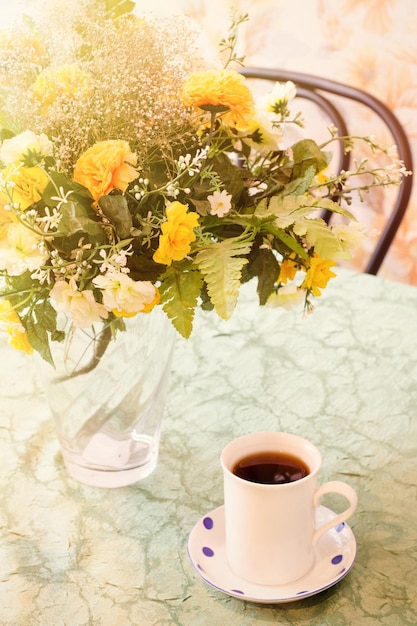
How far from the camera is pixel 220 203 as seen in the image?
0.78m

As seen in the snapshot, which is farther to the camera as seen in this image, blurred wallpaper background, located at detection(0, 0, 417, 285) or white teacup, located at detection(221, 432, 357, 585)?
blurred wallpaper background, located at detection(0, 0, 417, 285)

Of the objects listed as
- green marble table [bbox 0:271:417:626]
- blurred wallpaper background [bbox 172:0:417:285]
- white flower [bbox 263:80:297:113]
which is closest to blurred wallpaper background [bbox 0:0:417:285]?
blurred wallpaper background [bbox 172:0:417:285]

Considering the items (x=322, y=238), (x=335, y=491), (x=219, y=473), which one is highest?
(x=322, y=238)

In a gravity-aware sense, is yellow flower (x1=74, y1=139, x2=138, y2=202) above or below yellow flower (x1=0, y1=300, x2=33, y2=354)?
above

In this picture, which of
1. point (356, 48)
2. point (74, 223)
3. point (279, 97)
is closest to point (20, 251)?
point (74, 223)

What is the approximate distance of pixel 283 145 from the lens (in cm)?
93

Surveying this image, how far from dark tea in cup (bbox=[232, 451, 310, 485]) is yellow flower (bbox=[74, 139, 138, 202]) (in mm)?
301

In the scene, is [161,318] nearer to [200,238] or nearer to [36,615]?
[200,238]

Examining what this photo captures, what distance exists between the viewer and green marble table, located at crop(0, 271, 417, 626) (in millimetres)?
764

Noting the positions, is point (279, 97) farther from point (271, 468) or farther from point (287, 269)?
point (271, 468)

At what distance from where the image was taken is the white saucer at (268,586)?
763 mm

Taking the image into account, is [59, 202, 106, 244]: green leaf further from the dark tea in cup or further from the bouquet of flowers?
the dark tea in cup

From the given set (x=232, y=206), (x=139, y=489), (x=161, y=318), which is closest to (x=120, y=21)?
(x=232, y=206)

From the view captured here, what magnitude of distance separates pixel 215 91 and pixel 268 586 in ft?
1.58
